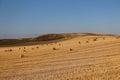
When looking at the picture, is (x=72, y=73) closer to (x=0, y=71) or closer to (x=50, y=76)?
(x=50, y=76)

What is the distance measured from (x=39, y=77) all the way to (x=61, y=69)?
5.54ft

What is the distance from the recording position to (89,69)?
1176 cm

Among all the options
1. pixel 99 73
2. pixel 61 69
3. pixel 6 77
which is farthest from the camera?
pixel 61 69

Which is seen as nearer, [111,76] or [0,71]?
[111,76]

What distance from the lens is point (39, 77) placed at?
10891 mm

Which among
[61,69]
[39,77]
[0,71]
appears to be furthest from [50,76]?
[0,71]

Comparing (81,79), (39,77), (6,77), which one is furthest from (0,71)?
(81,79)

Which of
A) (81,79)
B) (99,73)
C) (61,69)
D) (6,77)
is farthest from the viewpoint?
(61,69)

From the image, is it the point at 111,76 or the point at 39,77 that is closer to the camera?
the point at 111,76

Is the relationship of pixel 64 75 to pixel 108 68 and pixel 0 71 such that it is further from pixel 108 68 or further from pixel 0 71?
pixel 0 71

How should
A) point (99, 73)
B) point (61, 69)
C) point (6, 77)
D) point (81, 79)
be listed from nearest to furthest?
point (81, 79), point (99, 73), point (6, 77), point (61, 69)

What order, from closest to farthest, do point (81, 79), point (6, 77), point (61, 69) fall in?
point (81, 79) → point (6, 77) → point (61, 69)

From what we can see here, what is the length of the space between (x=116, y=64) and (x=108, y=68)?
93cm

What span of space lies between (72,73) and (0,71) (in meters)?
3.86
